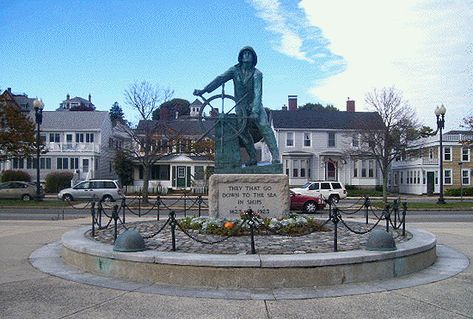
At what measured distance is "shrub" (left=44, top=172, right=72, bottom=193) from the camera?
5254cm

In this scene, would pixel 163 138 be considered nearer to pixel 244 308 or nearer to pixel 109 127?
pixel 109 127

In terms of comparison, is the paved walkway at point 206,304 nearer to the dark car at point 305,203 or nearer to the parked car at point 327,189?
the dark car at point 305,203

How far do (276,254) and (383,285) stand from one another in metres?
1.95

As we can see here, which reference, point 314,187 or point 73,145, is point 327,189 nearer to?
point 314,187

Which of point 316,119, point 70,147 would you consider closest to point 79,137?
point 70,147

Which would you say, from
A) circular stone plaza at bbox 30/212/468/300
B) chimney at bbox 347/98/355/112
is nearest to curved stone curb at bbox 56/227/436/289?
circular stone plaza at bbox 30/212/468/300

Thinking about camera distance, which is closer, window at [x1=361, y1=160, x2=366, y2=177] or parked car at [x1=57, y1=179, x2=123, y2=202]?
parked car at [x1=57, y1=179, x2=123, y2=202]

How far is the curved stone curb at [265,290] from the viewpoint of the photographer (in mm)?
7691

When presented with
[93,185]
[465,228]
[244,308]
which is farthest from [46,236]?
[93,185]

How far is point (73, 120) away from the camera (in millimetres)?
61500

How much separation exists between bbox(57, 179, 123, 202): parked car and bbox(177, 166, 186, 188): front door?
20.1m

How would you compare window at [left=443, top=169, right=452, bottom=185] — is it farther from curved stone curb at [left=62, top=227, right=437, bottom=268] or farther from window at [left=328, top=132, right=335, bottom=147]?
curved stone curb at [left=62, top=227, right=437, bottom=268]

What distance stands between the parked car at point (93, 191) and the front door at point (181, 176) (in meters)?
20.1

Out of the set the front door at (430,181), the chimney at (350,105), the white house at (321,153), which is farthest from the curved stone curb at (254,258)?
the chimney at (350,105)
